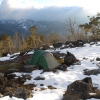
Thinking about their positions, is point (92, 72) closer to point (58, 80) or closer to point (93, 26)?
point (58, 80)

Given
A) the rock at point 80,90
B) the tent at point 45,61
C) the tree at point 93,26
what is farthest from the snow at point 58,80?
the tree at point 93,26

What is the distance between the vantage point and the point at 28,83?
452 inches

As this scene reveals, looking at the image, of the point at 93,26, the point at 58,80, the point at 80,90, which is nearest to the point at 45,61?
the point at 58,80

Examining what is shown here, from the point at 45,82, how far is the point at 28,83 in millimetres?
1129

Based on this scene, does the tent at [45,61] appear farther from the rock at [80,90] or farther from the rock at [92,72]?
the rock at [80,90]

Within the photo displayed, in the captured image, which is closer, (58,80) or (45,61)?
(58,80)

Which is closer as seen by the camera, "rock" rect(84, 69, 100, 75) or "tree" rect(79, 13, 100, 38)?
"rock" rect(84, 69, 100, 75)

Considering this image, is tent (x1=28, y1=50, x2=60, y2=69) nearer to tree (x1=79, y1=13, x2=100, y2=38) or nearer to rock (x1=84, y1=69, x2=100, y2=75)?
rock (x1=84, y1=69, x2=100, y2=75)

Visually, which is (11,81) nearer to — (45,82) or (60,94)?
(45,82)

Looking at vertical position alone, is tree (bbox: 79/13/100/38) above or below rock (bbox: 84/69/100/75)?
above

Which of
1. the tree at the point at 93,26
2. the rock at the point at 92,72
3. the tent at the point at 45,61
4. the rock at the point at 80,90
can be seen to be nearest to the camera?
the rock at the point at 80,90

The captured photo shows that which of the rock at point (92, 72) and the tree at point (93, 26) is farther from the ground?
Answer: the tree at point (93, 26)

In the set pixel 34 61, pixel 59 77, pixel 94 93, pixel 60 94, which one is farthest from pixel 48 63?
pixel 94 93

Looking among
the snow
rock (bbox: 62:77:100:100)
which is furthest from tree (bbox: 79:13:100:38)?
rock (bbox: 62:77:100:100)
